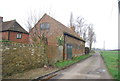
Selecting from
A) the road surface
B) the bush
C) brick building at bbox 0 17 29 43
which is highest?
brick building at bbox 0 17 29 43

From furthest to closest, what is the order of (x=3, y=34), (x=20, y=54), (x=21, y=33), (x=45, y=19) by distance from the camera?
(x=21, y=33), (x=3, y=34), (x=45, y=19), (x=20, y=54)

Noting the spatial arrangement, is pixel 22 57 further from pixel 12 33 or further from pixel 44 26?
pixel 12 33

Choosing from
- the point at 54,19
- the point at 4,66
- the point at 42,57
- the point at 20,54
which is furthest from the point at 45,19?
the point at 4,66

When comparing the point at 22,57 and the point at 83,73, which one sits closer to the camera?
the point at 22,57

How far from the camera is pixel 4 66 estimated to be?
21.6 ft

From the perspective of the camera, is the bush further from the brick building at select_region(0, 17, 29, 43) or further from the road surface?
the brick building at select_region(0, 17, 29, 43)

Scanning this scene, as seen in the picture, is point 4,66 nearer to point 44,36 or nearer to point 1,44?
point 1,44

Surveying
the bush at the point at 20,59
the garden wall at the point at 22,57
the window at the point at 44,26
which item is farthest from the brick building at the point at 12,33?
the bush at the point at 20,59

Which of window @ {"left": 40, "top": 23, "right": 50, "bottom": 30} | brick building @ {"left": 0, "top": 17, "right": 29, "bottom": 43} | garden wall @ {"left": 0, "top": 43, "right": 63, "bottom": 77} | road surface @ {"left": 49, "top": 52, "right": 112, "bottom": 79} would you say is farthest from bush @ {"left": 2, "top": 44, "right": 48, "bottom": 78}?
brick building @ {"left": 0, "top": 17, "right": 29, "bottom": 43}

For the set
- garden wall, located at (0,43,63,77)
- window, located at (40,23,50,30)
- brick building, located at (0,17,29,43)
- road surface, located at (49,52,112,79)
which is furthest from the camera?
brick building, located at (0,17,29,43)

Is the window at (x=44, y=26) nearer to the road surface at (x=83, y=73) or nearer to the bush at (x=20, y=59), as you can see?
the bush at (x=20, y=59)

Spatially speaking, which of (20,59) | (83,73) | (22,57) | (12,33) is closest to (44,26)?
(12,33)

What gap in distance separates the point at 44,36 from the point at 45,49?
7148 millimetres

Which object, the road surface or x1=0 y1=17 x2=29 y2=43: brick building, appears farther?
x1=0 y1=17 x2=29 y2=43: brick building
